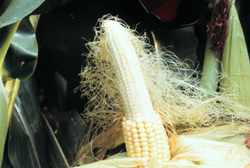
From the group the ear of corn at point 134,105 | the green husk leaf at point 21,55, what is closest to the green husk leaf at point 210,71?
the ear of corn at point 134,105

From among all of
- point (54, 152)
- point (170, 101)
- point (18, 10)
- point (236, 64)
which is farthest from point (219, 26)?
point (54, 152)

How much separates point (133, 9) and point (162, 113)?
28 centimetres

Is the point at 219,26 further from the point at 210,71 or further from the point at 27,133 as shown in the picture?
the point at 27,133

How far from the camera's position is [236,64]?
55cm

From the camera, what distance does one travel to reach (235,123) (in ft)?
1.65

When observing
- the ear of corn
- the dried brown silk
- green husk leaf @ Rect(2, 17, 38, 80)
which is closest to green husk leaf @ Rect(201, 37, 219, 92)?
the dried brown silk

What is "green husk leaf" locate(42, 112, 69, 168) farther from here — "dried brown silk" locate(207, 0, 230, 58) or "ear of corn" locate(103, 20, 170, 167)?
"dried brown silk" locate(207, 0, 230, 58)

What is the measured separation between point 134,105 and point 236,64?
A: 0.89 ft

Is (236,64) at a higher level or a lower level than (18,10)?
lower

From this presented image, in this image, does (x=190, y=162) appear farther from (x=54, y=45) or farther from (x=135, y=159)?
(x=54, y=45)

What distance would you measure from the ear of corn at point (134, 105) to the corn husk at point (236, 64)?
21 centimetres

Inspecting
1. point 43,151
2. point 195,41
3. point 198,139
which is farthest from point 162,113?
point 43,151

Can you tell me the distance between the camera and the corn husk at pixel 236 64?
1.78ft

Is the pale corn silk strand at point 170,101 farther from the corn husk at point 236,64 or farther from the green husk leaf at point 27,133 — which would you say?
the green husk leaf at point 27,133
